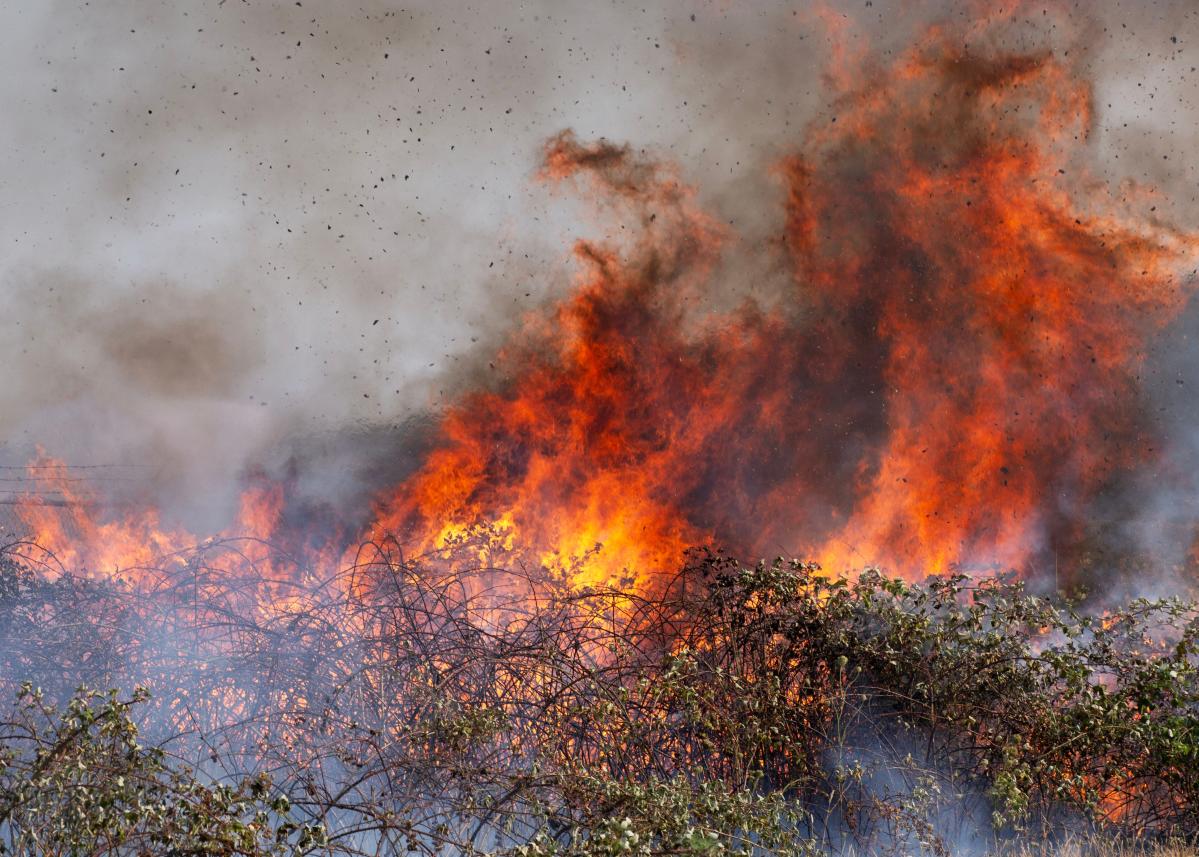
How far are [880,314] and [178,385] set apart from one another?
9254 millimetres

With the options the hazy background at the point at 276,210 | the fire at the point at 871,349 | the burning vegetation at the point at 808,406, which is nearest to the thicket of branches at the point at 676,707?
the burning vegetation at the point at 808,406

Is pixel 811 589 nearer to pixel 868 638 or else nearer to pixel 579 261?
Answer: pixel 868 638

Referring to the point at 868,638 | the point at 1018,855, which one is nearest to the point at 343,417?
the point at 868,638

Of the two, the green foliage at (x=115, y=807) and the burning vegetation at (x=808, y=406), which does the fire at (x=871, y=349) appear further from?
the green foliage at (x=115, y=807)

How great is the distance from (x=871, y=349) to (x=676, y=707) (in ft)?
26.6

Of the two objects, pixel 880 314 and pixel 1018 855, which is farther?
pixel 880 314

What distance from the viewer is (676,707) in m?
8.02

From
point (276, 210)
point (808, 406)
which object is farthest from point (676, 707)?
point (276, 210)

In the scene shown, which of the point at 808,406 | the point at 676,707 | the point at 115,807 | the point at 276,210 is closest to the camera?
the point at 115,807

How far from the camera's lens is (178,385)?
14.2 m

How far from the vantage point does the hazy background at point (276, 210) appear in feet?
46.2

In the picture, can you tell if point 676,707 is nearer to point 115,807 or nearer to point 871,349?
point 115,807

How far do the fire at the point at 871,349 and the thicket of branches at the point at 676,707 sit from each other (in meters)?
5.35

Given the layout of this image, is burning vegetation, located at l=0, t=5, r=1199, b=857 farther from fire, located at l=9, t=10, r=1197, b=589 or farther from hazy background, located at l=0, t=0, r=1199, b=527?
hazy background, located at l=0, t=0, r=1199, b=527
